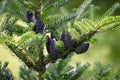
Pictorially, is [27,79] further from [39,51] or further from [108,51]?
[108,51]

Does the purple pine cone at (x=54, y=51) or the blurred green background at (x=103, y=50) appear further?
the blurred green background at (x=103, y=50)

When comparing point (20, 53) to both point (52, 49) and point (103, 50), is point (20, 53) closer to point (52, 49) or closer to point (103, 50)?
point (52, 49)

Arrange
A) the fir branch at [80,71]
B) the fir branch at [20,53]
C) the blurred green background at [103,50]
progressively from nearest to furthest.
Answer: the fir branch at [20,53] < the fir branch at [80,71] < the blurred green background at [103,50]

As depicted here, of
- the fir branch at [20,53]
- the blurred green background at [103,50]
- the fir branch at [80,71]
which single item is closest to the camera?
the fir branch at [20,53]

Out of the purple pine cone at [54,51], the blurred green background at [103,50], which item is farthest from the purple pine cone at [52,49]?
the blurred green background at [103,50]

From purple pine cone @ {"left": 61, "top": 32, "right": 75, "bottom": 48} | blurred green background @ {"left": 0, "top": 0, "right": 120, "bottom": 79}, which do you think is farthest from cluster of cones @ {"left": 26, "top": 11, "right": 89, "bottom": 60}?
blurred green background @ {"left": 0, "top": 0, "right": 120, "bottom": 79}

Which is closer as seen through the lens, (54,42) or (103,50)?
(54,42)

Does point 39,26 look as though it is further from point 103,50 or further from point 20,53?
point 103,50

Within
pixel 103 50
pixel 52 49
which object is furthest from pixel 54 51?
pixel 103 50

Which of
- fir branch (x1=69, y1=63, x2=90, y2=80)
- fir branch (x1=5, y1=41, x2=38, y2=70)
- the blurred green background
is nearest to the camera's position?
fir branch (x1=5, y1=41, x2=38, y2=70)

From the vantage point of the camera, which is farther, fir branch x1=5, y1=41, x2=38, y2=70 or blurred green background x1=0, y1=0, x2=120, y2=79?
blurred green background x1=0, y1=0, x2=120, y2=79

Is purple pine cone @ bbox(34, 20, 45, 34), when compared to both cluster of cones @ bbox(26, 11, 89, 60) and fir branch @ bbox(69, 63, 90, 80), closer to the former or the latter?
cluster of cones @ bbox(26, 11, 89, 60)

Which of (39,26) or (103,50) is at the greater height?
(103,50)

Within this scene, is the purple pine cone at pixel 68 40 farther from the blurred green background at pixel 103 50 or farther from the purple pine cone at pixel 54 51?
the blurred green background at pixel 103 50
